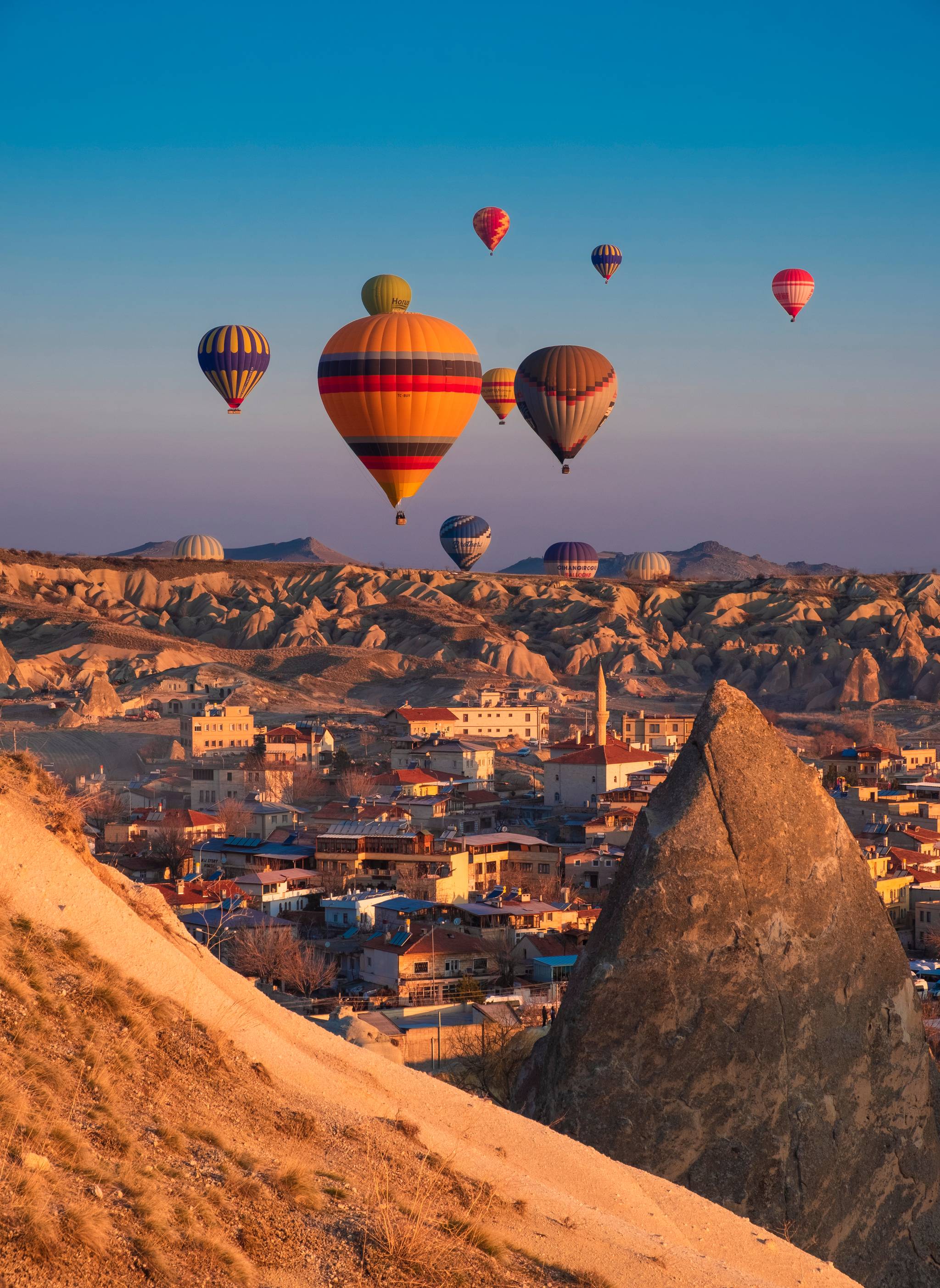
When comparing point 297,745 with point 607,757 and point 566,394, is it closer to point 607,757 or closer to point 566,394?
point 607,757

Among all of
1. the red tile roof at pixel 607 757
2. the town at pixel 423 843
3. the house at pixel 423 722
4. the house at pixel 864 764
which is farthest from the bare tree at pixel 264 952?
the house at pixel 423 722

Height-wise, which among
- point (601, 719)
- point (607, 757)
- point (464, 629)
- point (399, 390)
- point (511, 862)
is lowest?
point (511, 862)

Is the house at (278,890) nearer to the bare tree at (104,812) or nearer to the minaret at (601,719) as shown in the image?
the bare tree at (104,812)

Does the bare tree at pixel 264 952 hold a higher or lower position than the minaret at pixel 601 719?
lower

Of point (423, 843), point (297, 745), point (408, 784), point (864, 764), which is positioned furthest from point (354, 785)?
point (864, 764)

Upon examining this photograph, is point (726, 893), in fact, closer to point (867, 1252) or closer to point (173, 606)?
point (867, 1252)

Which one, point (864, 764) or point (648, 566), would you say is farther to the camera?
point (648, 566)


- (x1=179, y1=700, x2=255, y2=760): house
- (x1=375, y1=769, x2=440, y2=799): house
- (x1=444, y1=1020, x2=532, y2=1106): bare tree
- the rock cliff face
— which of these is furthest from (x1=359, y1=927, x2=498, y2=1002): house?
(x1=179, y1=700, x2=255, y2=760): house
